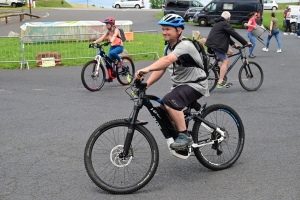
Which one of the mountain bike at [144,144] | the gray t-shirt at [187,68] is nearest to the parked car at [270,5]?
the mountain bike at [144,144]

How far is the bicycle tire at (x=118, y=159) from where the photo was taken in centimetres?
499

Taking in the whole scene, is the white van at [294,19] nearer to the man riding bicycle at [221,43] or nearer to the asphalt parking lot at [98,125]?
the asphalt parking lot at [98,125]

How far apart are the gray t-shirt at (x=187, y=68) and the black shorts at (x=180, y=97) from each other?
58 millimetres

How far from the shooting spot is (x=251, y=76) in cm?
1128

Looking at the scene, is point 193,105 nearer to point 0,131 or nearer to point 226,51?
point 0,131

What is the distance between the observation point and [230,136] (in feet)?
19.1

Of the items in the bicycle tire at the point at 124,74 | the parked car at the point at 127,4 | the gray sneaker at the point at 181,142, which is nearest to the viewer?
the gray sneaker at the point at 181,142

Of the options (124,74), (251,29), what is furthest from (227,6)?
(124,74)

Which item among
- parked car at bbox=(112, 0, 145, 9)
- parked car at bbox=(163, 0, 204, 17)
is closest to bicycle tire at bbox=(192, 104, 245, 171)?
parked car at bbox=(163, 0, 204, 17)

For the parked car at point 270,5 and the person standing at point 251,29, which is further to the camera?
the parked car at point 270,5

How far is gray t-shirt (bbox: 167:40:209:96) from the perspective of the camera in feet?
16.8

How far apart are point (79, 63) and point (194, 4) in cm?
2750

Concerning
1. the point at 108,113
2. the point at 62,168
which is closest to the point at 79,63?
the point at 108,113

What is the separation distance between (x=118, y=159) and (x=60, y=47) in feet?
42.0
